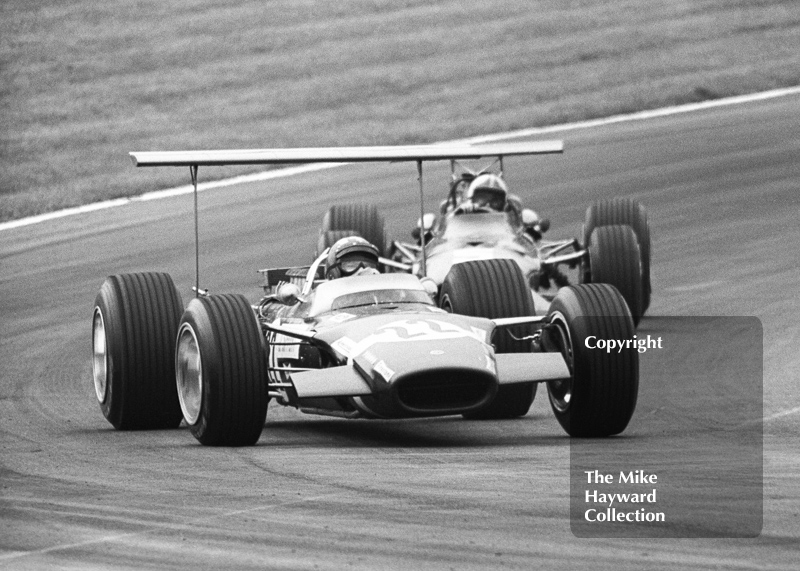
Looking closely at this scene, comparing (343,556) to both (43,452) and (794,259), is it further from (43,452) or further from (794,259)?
(794,259)

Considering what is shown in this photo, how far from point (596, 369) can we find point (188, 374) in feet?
9.05

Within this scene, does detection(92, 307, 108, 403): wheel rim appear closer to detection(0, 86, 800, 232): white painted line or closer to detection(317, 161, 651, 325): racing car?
detection(317, 161, 651, 325): racing car

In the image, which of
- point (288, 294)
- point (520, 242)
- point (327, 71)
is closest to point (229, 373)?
point (288, 294)

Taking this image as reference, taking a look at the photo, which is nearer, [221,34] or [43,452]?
[43,452]

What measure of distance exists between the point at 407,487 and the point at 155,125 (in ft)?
70.7

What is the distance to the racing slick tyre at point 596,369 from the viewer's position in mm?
10766

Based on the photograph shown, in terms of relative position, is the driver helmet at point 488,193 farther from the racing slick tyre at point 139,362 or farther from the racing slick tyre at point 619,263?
the racing slick tyre at point 139,362

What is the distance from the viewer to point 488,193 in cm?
1766

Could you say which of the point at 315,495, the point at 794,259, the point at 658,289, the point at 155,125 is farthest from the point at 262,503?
the point at 155,125

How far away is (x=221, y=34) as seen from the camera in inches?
1380

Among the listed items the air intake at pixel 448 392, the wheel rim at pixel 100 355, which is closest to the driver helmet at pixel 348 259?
the wheel rim at pixel 100 355

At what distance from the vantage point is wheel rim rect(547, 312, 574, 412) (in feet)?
36.0

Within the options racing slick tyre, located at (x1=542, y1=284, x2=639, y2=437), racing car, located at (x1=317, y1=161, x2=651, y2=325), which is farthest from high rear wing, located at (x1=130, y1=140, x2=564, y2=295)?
racing car, located at (x1=317, y1=161, x2=651, y2=325)

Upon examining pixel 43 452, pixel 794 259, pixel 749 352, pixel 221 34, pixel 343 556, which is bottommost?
pixel 343 556
